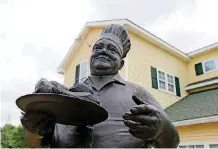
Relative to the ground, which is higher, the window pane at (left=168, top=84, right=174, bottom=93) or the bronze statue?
the window pane at (left=168, top=84, right=174, bottom=93)

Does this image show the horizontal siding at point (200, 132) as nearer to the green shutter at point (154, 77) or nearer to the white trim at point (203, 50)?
the green shutter at point (154, 77)

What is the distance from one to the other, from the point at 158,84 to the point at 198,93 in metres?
2.37

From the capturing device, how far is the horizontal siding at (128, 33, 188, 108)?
10.5m

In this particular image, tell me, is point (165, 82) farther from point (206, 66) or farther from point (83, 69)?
point (83, 69)

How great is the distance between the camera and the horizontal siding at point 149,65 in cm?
1049

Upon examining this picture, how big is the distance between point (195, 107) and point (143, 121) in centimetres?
958

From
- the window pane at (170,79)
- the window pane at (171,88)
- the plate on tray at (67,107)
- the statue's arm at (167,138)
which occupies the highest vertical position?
the window pane at (170,79)

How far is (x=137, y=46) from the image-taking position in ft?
36.1

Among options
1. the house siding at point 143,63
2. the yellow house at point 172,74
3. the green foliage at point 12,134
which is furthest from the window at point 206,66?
the green foliage at point 12,134

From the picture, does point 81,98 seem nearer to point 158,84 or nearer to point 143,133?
point 143,133

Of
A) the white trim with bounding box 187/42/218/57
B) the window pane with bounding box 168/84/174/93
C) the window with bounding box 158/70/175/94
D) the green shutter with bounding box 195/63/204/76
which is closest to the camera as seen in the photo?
the window with bounding box 158/70/175/94

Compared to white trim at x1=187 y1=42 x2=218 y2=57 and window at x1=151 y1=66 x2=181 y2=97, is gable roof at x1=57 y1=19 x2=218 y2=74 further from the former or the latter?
window at x1=151 y1=66 x2=181 y2=97

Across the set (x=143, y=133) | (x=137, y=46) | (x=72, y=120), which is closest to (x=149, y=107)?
(x=143, y=133)

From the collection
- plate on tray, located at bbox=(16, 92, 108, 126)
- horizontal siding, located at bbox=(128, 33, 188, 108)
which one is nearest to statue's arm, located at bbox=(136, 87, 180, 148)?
plate on tray, located at bbox=(16, 92, 108, 126)
